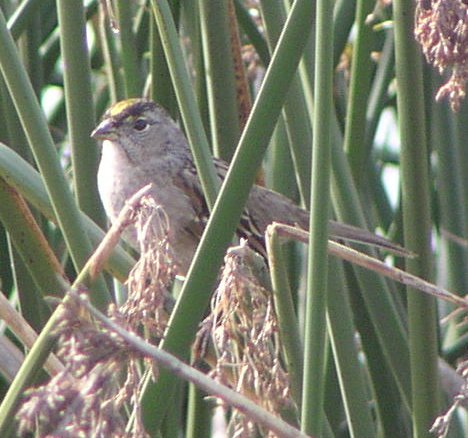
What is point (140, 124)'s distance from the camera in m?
3.09

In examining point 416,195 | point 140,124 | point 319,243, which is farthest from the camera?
point 140,124

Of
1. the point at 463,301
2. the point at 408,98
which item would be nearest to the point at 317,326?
the point at 463,301

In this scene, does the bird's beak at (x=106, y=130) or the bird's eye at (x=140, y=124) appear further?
the bird's eye at (x=140, y=124)

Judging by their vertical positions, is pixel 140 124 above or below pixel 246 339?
above

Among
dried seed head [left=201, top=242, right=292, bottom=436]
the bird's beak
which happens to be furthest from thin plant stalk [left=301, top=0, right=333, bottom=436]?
the bird's beak

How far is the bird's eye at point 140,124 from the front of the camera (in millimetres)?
3051

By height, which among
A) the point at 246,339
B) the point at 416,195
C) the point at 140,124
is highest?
the point at 140,124

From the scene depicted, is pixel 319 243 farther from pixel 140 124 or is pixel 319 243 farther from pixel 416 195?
pixel 140 124

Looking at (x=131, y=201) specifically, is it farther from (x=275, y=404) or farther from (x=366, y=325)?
(x=366, y=325)

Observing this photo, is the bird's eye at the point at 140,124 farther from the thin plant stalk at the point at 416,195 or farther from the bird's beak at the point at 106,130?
the thin plant stalk at the point at 416,195

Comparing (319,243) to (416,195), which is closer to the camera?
(319,243)

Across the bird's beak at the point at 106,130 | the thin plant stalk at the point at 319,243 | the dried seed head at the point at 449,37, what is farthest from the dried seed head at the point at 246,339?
the bird's beak at the point at 106,130

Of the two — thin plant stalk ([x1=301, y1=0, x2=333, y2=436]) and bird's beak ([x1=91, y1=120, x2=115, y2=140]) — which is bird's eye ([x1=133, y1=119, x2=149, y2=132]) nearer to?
bird's beak ([x1=91, y1=120, x2=115, y2=140])

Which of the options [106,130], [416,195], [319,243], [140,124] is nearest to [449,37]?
[319,243]
